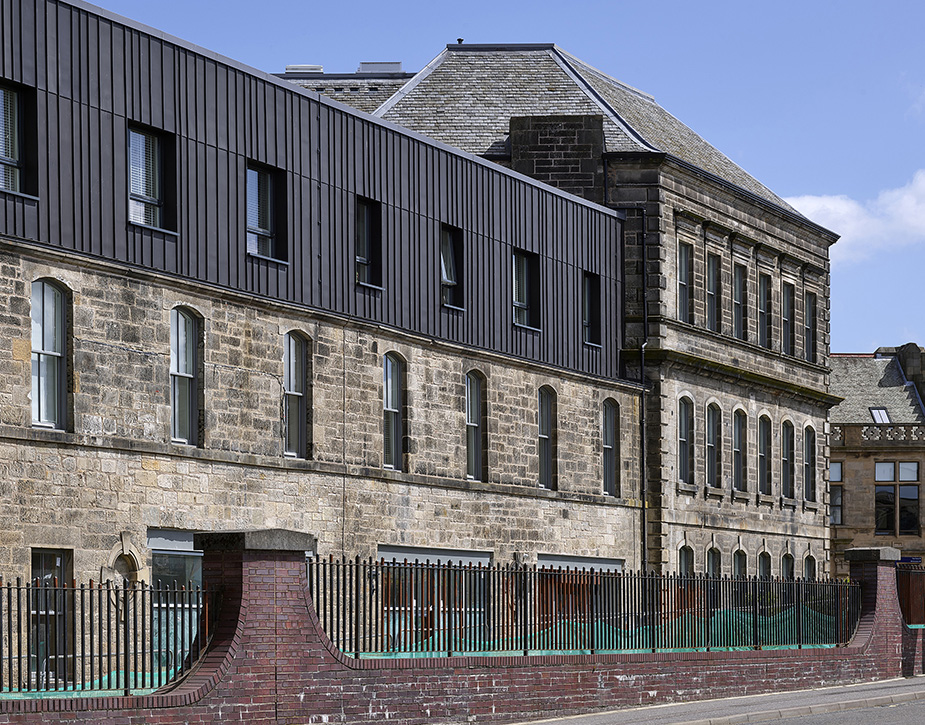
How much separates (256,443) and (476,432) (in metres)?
7.57

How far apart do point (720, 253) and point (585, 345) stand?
6603 millimetres

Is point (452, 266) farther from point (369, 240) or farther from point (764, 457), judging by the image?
point (764, 457)

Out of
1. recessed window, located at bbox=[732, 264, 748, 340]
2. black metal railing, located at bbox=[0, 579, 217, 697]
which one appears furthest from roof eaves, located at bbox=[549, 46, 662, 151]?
black metal railing, located at bbox=[0, 579, 217, 697]

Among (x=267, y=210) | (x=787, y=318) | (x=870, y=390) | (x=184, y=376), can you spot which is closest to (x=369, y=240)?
(x=267, y=210)

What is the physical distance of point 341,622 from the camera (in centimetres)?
2058

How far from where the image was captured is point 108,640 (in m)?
17.0

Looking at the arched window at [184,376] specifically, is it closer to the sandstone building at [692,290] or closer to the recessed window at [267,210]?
the recessed window at [267,210]

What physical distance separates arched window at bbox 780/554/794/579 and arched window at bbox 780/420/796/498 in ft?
5.60

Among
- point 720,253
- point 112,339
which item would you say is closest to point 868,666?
point 720,253

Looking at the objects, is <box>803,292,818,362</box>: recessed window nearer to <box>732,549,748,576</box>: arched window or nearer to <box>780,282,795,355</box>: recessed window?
<box>780,282,795,355</box>: recessed window

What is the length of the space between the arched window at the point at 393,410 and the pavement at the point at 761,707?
777 cm

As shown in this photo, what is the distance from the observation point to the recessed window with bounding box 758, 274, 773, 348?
150ft

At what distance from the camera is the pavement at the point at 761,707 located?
2294cm

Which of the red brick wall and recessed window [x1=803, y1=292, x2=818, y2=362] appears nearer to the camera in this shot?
the red brick wall
